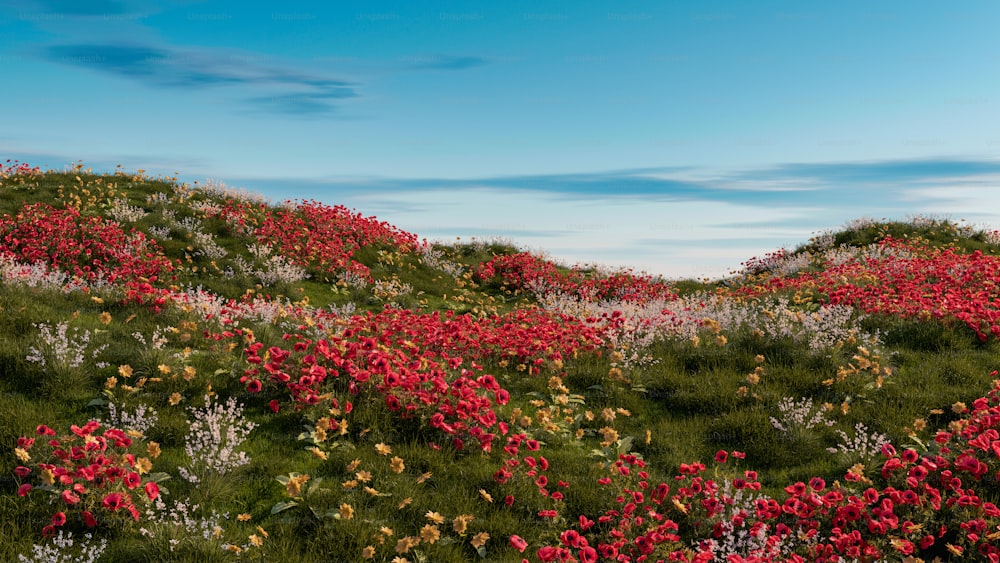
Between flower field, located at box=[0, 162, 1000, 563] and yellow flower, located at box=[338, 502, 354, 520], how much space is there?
0.31ft

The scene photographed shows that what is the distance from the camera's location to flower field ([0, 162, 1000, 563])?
505cm

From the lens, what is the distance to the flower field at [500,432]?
5.05m

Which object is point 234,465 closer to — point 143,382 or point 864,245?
point 143,382

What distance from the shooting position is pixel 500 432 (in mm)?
6598

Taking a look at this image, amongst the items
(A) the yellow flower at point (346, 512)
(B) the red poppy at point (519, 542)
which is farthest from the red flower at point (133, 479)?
(B) the red poppy at point (519, 542)

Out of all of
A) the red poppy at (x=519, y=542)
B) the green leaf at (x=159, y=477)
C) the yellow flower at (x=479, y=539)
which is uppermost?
the green leaf at (x=159, y=477)

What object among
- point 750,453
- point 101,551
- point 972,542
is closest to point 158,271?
point 101,551

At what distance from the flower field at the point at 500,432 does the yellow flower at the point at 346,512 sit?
93mm

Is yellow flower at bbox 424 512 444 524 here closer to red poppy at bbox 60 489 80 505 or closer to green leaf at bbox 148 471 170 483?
green leaf at bbox 148 471 170 483

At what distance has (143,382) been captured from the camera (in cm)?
692

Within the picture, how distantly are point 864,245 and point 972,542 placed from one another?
22008mm

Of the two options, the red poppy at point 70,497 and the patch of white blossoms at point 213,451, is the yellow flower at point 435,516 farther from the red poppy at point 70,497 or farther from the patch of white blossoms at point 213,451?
the red poppy at point 70,497

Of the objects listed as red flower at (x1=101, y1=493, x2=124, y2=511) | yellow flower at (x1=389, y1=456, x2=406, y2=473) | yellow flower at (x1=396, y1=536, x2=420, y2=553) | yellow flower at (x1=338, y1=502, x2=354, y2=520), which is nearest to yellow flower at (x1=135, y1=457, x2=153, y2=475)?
red flower at (x1=101, y1=493, x2=124, y2=511)

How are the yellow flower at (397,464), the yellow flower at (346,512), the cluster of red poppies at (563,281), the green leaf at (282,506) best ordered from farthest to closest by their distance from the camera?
the cluster of red poppies at (563,281), the yellow flower at (397,464), the green leaf at (282,506), the yellow flower at (346,512)
